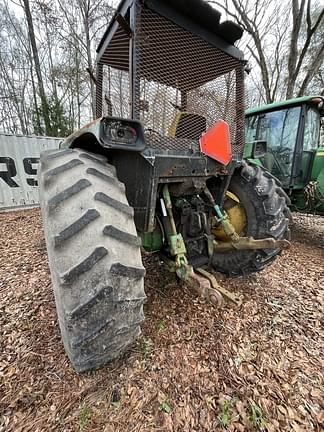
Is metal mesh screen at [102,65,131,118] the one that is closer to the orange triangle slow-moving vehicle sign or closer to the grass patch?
the orange triangle slow-moving vehicle sign

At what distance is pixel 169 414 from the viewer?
1.27 m

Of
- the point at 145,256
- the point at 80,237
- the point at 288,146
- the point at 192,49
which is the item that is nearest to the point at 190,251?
the point at 145,256

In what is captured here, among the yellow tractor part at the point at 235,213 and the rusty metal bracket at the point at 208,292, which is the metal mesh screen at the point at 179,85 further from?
the rusty metal bracket at the point at 208,292

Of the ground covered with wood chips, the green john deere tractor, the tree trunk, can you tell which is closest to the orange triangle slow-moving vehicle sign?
the ground covered with wood chips

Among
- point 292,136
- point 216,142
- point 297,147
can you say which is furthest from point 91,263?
point 292,136

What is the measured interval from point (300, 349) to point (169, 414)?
3.61ft

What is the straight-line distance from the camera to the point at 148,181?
1617 millimetres

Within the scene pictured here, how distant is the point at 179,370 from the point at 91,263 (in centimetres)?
100

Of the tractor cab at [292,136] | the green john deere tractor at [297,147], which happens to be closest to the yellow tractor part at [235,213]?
the green john deere tractor at [297,147]

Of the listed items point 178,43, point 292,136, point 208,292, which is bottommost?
point 208,292

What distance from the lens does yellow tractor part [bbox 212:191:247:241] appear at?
8.07 feet

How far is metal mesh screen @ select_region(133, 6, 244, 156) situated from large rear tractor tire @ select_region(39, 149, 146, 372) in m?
0.64

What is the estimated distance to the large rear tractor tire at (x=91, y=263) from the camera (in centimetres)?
106

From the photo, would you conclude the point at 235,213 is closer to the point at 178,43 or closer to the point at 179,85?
the point at 179,85
